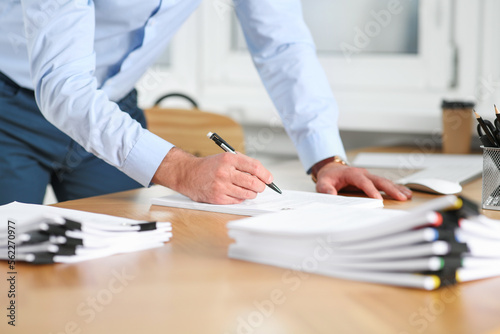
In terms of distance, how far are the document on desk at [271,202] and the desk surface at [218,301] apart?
227 millimetres

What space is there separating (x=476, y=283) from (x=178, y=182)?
23.4 inches

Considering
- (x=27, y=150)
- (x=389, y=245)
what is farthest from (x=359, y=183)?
(x=27, y=150)

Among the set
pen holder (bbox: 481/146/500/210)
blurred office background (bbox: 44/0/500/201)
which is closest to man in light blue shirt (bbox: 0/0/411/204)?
pen holder (bbox: 481/146/500/210)

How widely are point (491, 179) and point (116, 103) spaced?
2.83 feet

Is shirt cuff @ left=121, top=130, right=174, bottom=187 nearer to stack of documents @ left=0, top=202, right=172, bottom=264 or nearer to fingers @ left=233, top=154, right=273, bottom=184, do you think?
fingers @ left=233, top=154, right=273, bottom=184

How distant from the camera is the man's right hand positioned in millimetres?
1066

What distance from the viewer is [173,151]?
1166 millimetres

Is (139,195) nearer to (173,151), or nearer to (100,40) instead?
(173,151)

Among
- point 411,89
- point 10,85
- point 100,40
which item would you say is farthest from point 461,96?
point 10,85

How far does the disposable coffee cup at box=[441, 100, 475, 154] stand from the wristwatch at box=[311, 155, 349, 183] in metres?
0.71

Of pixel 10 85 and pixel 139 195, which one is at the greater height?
pixel 10 85

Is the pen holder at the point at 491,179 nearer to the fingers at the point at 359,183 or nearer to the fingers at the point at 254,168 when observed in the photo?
the fingers at the point at 359,183

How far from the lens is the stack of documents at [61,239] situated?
757 millimetres

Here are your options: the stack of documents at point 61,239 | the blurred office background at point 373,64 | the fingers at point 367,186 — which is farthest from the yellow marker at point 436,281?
the blurred office background at point 373,64
